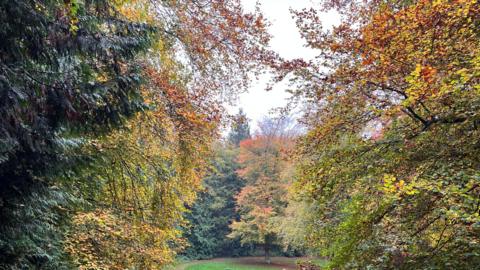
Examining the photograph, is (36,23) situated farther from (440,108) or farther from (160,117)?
(440,108)

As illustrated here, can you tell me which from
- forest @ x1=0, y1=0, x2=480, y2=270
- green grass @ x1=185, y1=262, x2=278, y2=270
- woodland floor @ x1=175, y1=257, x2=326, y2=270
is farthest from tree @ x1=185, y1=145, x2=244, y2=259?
forest @ x1=0, y1=0, x2=480, y2=270

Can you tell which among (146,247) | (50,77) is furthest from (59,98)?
(146,247)

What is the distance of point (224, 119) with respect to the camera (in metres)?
6.30

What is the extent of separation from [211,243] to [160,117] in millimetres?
23695

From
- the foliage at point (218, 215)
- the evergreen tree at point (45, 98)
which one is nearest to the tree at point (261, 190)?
the foliage at point (218, 215)

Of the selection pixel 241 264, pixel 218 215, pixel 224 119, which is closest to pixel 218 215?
pixel 218 215

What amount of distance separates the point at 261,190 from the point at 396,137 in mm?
19882

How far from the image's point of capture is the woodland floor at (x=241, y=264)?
919 inches

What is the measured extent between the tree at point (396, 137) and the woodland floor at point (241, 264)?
19432mm

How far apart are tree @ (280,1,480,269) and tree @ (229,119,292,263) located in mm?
17188

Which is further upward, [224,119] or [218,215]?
[218,215]

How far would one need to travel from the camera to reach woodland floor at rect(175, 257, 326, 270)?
2334 centimetres

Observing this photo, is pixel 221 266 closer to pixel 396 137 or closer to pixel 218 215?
pixel 218 215

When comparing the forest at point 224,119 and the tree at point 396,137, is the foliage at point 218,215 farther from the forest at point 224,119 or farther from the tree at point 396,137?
the tree at point 396,137
